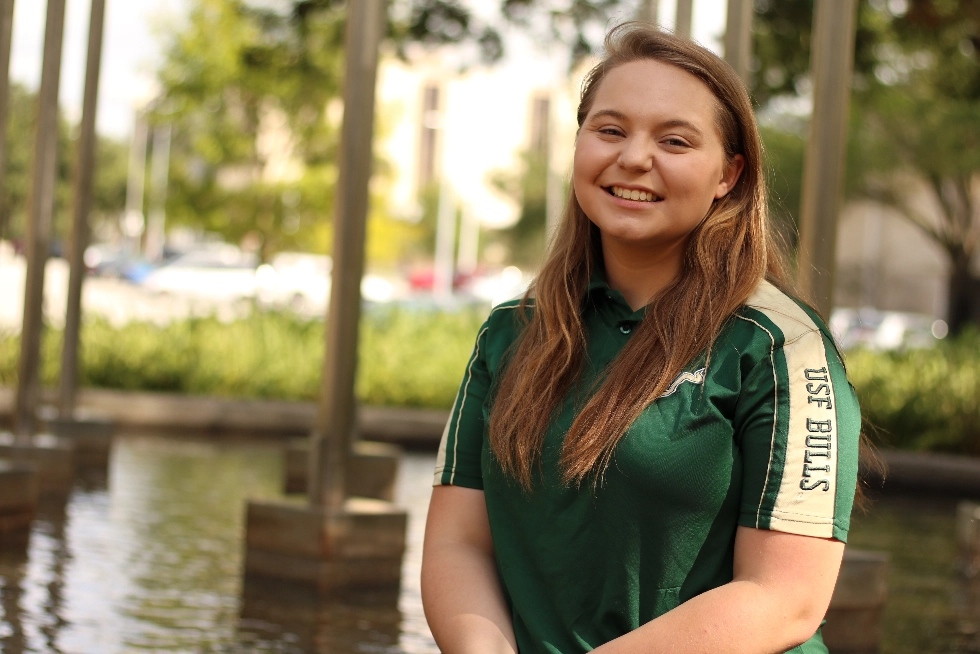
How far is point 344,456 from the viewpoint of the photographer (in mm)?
6531

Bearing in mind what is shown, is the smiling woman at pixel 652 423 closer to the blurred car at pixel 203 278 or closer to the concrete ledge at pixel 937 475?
the concrete ledge at pixel 937 475

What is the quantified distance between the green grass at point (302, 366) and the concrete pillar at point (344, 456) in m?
7.36

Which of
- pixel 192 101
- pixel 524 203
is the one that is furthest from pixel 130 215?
pixel 192 101

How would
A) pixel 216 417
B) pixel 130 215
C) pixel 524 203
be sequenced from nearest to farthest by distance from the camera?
1. pixel 216 417
2. pixel 524 203
3. pixel 130 215

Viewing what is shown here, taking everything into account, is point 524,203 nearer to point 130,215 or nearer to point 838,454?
point 130,215

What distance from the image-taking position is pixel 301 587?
644cm

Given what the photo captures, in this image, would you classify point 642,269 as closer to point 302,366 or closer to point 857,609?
point 857,609

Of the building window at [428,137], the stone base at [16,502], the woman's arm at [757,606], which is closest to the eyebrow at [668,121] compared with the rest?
the woman's arm at [757,606]

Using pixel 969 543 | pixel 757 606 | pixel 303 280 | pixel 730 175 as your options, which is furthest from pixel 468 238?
pixel 757 606

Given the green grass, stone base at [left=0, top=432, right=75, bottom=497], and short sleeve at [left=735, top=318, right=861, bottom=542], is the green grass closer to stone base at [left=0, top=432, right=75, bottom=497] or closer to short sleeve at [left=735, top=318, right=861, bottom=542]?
stone base at [left=0, top=432, right=75, bottom=497]

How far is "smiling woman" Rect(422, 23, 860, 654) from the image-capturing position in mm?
2129

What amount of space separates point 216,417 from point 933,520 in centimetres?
639

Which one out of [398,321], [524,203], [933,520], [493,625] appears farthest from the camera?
[524,203]

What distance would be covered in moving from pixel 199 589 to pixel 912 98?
23541mm
